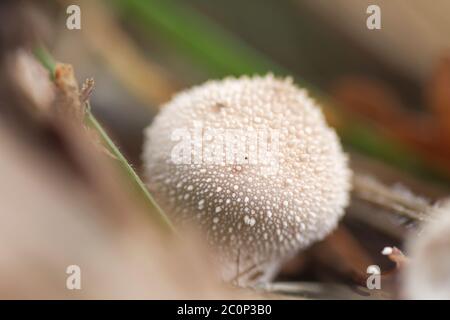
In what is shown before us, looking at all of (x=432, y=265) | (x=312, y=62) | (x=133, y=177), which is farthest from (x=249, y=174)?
(x=312, y=62)

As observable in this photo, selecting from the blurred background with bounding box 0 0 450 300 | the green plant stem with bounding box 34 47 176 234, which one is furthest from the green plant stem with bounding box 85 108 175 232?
the blurred background with bounding box 0 0 450 300

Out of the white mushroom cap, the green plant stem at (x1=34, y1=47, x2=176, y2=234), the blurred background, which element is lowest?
the white mushroom cap

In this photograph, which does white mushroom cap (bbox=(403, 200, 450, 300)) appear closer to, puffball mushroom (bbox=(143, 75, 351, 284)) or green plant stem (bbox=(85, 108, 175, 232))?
puffball mushroom (bbox=(143, 75, 351, 284))

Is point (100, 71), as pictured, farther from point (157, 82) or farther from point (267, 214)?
point (267, 214)

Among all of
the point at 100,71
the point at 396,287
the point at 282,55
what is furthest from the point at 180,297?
the point at 282,55

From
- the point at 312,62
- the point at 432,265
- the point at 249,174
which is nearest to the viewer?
the point at 432,265

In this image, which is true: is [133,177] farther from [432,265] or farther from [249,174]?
[432,265]

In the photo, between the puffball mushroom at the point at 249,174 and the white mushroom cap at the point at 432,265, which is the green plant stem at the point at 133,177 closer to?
the puffball mushroom at the point at 249,174
